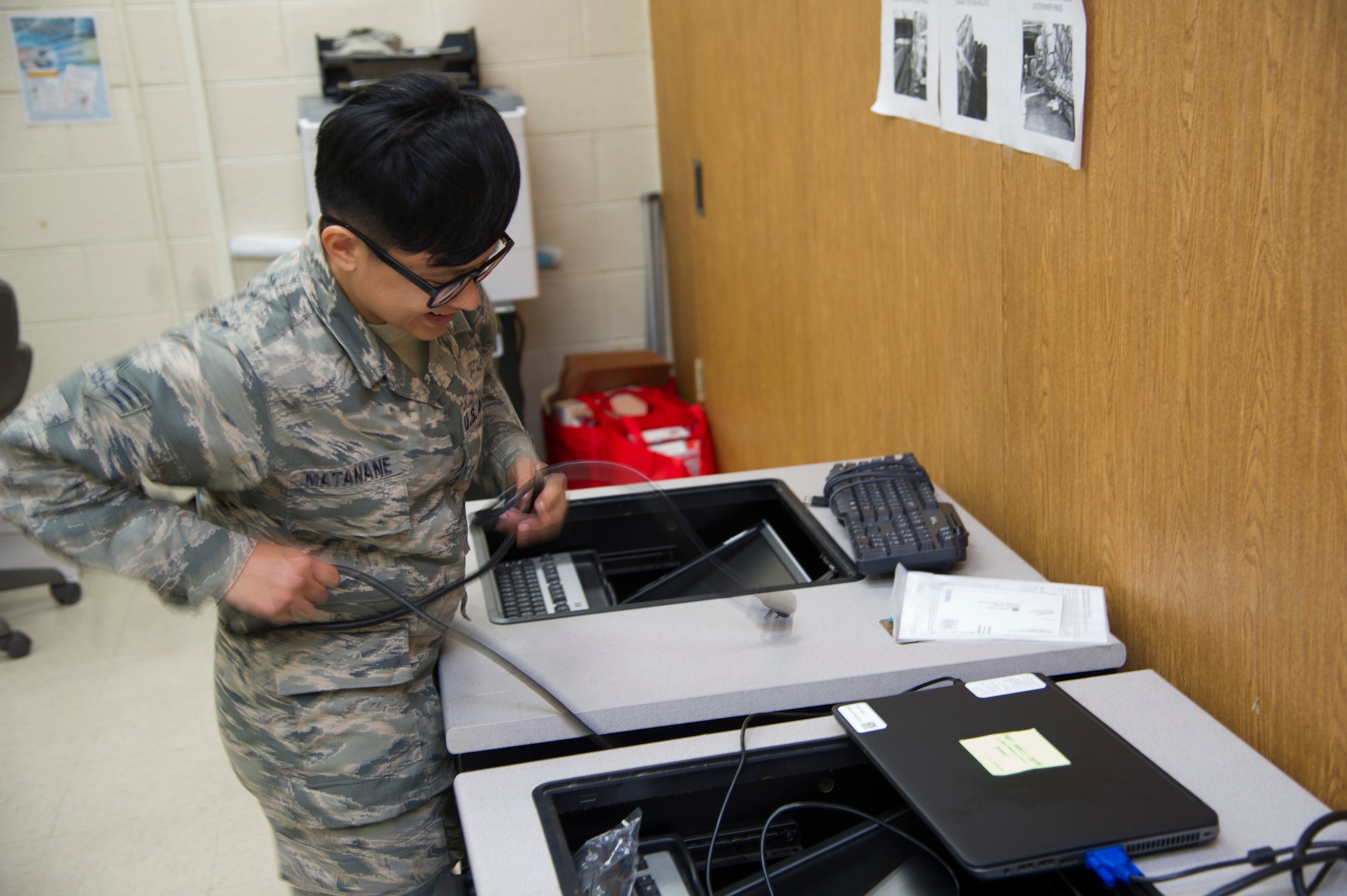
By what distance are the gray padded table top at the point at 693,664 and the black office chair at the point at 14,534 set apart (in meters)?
2.00

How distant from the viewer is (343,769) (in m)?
1.24

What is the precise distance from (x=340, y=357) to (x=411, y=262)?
0.43ft

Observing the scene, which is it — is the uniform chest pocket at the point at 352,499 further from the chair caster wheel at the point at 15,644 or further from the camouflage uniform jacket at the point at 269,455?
the chair caster wheel at the point at 15,644

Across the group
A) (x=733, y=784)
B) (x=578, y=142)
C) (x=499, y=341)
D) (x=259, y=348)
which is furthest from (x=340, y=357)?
(x=578, y=142)

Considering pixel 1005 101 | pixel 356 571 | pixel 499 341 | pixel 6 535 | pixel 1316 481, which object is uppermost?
pixel 1005 101

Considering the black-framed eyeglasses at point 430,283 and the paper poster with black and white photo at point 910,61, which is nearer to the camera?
the black-framed eyeglasses at point 430,283

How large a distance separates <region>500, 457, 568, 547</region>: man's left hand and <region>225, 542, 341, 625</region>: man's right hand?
285mm

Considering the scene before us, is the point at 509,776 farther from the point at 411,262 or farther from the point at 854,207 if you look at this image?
the point at 854,207

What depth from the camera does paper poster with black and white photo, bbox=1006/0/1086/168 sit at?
1179mm

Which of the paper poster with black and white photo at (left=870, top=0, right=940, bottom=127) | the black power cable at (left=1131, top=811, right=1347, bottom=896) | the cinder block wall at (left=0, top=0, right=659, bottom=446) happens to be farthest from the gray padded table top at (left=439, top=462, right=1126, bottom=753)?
the cinder block wall at (left=0, top=0, right=659, bottom=446)

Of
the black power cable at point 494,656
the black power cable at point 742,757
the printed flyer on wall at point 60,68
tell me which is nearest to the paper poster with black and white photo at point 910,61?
the black power cable at point 742,757

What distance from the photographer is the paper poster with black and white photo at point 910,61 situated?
150cm

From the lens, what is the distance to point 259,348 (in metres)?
1.11

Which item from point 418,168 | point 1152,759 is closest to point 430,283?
point 418,168
